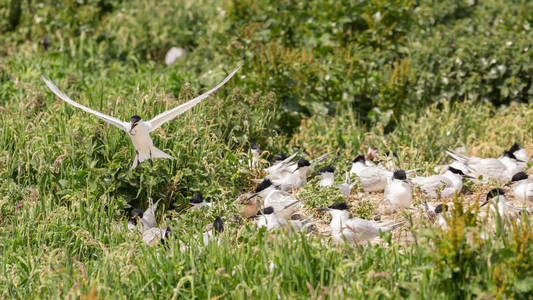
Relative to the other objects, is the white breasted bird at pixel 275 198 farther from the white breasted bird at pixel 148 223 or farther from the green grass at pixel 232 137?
the white breasted bird at pixel 148 223

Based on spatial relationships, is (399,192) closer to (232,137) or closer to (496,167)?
(496,167)

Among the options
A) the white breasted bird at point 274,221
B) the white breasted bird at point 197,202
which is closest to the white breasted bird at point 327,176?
the white breasted bird at point 274,221

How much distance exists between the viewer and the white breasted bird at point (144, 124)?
3.99 meters

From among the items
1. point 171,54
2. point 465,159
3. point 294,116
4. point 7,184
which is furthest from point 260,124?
point 171,54

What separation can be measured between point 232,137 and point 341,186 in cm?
107

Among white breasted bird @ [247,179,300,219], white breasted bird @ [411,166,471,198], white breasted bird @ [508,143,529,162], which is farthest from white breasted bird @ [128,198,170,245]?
white breasted bird @ [508,143,529,162]

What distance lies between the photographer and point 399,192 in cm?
437

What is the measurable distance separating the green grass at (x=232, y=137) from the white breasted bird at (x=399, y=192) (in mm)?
204

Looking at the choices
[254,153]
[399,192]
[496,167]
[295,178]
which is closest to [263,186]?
[295,178]

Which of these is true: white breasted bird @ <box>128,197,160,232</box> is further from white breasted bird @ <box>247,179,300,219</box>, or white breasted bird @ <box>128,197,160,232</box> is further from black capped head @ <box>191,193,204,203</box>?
white breasted bird @ <box>247,179,300,219</box>

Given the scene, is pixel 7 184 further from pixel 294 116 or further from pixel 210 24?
pixel 210 24

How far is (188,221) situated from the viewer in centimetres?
425

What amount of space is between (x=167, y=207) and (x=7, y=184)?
1148mm

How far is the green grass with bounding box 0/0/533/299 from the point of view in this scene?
307 cm
